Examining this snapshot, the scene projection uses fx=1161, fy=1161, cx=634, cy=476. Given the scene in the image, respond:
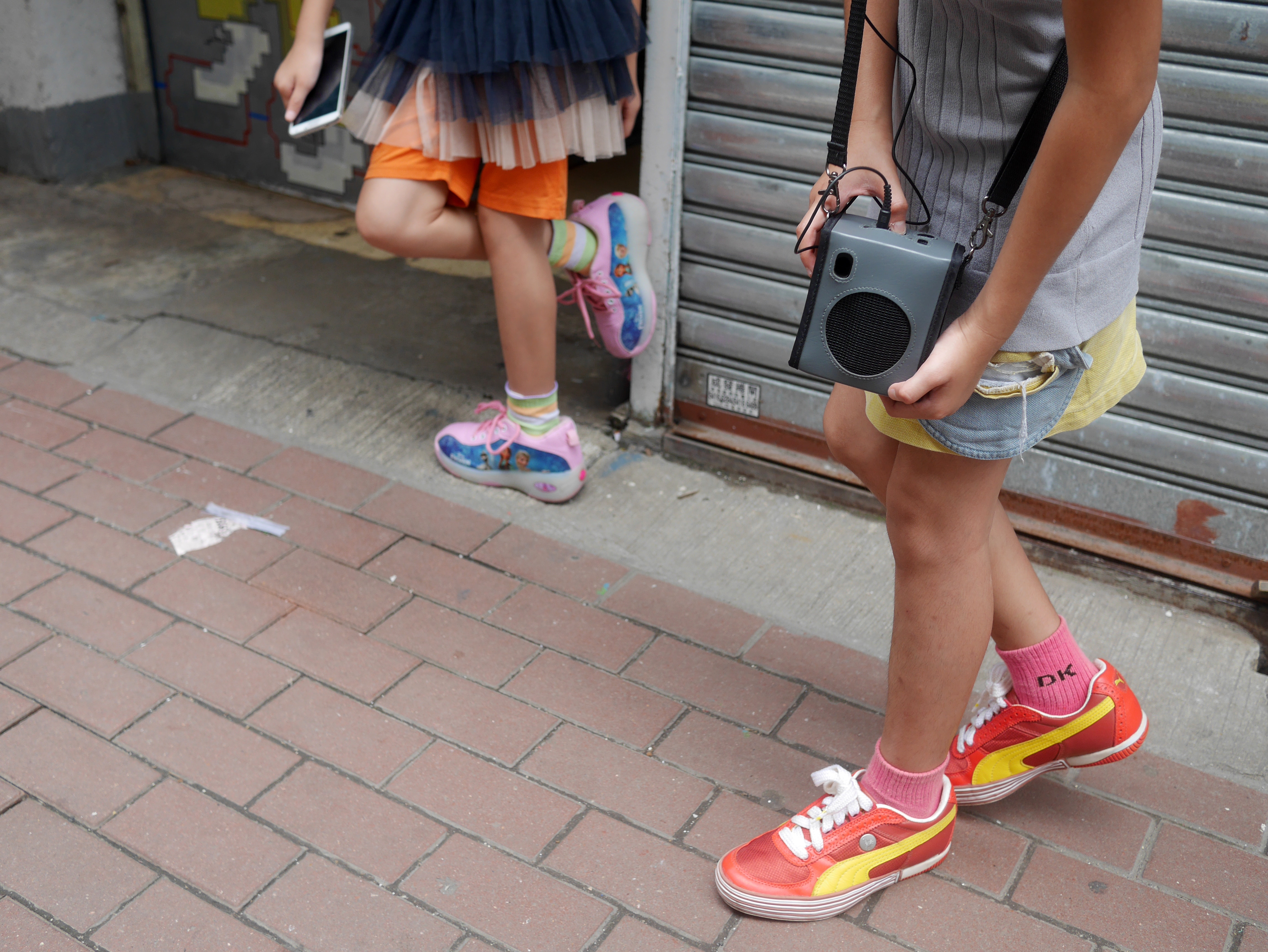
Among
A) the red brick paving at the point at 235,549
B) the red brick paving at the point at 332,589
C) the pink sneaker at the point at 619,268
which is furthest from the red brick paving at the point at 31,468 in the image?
the pink sneaker at the point at 619,268

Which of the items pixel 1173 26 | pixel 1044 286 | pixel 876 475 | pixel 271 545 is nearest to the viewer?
pixel 1044 286

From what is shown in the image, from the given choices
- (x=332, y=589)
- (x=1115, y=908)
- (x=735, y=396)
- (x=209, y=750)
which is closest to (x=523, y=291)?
(x=735, y=396)

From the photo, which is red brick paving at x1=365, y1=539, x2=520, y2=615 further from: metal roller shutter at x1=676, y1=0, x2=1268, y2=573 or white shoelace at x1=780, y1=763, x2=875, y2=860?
white shoelace at x1=780, y1=763, x2=875, y2=860

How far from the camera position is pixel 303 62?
2627mm

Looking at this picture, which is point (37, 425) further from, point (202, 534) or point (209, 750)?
point (209, 750)

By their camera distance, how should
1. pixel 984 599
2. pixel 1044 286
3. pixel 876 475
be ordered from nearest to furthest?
pixel 1044 286 < pixel 984 599 < pixel 876 475

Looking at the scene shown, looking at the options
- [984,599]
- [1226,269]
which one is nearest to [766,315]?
[1226,269]

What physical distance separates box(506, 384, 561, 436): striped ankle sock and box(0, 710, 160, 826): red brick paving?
47.7 inches

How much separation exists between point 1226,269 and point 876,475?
3.31 ft

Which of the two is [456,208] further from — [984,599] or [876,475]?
[984,599]

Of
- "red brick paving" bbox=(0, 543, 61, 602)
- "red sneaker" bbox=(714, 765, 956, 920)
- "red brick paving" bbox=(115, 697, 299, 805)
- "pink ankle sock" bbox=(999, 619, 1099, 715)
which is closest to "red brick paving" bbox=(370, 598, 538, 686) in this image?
"red brick paving" bbox=(115, 697, 299, 805)

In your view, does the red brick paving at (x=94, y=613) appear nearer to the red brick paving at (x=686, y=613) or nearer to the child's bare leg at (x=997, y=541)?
the red brick paving at (x=686, y=613)

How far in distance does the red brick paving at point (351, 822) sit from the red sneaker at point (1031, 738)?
0.93 m

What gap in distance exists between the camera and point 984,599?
1.74 m
